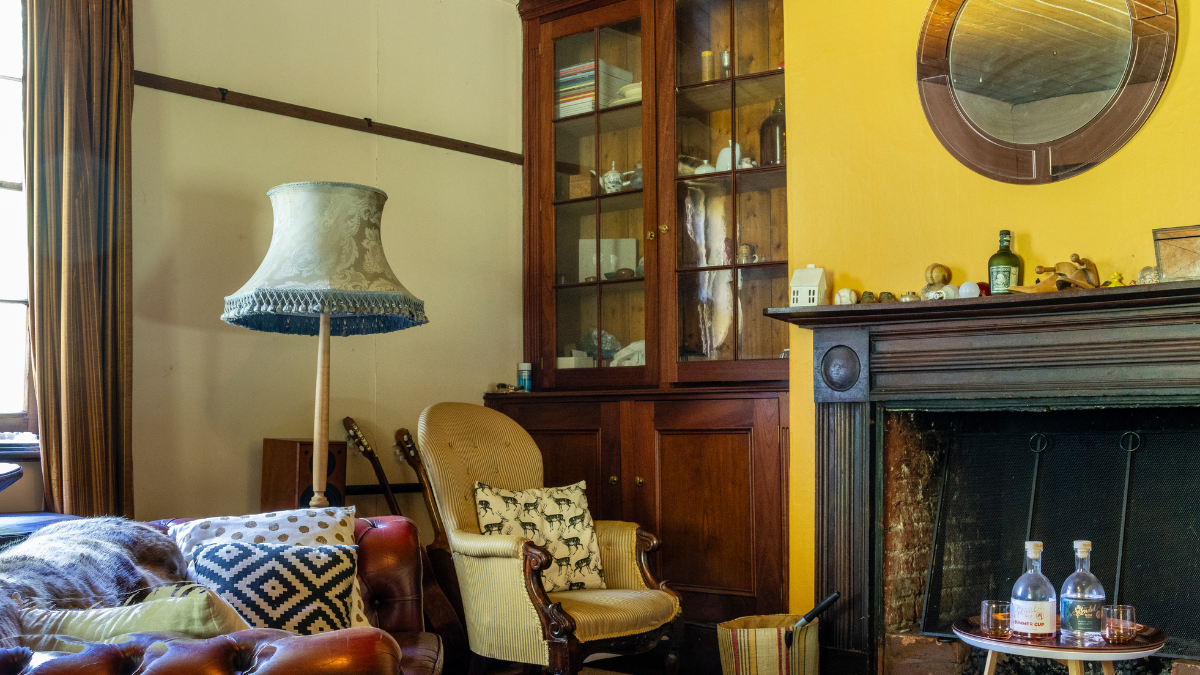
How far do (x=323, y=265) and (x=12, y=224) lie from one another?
4.43 feet

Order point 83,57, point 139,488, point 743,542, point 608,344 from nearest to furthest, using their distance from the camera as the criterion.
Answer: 1. point 83,57
2. point 139,488
3. point 743,542
4. point 608,344

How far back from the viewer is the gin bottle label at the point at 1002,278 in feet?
9.32

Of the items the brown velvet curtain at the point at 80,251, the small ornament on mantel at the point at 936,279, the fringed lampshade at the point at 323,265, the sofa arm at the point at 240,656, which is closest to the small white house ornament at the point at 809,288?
the small ornament on mantel at the point at 936,279

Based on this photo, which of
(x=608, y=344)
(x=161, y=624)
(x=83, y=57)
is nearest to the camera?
(x=161, y=624)

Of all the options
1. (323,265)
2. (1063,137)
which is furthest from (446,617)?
(1063,137)

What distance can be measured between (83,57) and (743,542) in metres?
2.84

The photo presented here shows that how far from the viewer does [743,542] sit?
3541 mm

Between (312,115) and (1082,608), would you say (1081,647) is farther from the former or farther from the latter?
(312,115)

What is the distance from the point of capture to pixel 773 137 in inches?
148

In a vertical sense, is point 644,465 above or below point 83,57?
below

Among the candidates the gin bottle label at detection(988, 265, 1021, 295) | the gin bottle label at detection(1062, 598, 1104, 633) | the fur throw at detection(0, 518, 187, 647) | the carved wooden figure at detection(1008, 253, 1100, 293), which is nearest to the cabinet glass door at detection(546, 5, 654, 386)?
the gin bottle label at detection(988, 265, 1021, 295)

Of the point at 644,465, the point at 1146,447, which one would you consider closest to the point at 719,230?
the point at 644,465

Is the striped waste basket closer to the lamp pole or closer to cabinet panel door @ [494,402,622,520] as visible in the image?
cabinet panel door @ [494,402,622,520]

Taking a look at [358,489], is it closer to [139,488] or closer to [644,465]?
[139,488]
